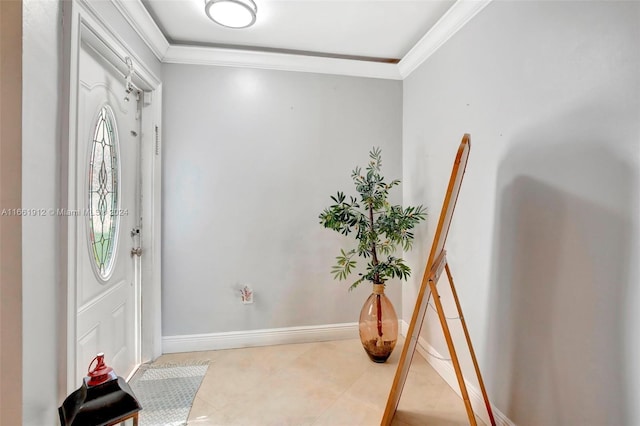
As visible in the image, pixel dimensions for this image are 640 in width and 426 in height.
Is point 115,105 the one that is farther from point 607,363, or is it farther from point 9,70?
point 607,363

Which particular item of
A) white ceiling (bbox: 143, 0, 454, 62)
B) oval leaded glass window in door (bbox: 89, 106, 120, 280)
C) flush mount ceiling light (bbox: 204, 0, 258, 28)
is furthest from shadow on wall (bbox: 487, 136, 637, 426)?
oval leaded glass window in door (bbox: 89, 106, 120, 280)

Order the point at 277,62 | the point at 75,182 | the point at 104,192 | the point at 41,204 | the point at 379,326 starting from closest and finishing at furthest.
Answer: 1. the point at 41,204
2. the point at 75,182
3. the point at 104,192
4. the point at 379,326
5. the point at 277,62

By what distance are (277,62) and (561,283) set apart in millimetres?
2409

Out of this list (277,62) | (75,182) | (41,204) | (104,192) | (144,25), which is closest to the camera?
(41,204)

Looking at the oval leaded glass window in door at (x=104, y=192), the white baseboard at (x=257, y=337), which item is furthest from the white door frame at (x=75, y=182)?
the oval leaded glass window in door at (x=104, y=192)

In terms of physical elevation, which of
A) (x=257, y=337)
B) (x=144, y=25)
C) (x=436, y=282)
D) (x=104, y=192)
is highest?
(x=144, y=25)

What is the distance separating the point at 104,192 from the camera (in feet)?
5.72

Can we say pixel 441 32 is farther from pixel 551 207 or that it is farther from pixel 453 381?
pixel 453 381

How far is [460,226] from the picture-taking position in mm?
1888

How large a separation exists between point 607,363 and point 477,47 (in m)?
1.69

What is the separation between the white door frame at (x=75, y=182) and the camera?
1.18 m

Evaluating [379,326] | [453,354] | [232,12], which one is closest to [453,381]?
[379,326]

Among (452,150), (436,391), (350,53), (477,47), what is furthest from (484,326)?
(350,53)

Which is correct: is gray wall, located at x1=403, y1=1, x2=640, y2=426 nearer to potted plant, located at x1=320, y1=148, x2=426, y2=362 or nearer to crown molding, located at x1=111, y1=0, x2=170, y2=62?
potted plant, located at x1=320, y1=148, x2=426, y2=362
